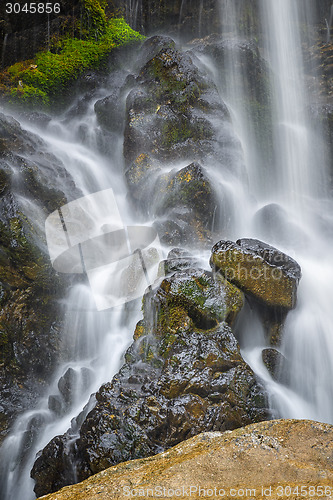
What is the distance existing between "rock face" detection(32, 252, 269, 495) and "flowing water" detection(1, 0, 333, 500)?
68 cm

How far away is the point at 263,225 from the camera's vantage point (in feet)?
30.4

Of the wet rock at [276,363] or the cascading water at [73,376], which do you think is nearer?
the cascading water at [73,376]

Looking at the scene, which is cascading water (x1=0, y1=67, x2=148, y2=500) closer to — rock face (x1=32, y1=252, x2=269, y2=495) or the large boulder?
rock face (x1=32, y1=252, x2=269, y2=495)

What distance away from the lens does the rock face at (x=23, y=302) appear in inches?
248

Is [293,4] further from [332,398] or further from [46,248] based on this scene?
[332,398]

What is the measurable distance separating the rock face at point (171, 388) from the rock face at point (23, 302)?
7.29ft

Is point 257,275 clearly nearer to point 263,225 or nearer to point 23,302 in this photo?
point 263,225

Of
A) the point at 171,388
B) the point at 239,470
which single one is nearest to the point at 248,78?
the point at 171,388

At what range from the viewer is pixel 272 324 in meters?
5.90

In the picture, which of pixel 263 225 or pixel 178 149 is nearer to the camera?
pixel 263 225

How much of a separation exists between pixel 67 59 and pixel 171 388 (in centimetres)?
1433

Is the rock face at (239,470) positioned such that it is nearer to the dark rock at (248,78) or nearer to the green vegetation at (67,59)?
the dark rock at (248,78)

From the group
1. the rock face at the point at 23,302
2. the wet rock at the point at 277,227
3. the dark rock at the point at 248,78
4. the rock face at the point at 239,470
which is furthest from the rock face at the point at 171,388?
the dark rock at the point at 248,78

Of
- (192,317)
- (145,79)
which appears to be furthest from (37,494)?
(145,79)
